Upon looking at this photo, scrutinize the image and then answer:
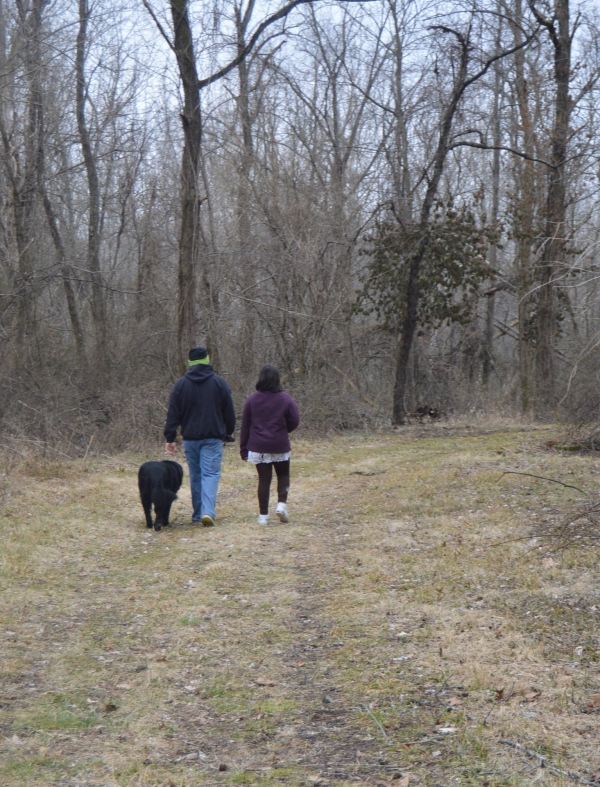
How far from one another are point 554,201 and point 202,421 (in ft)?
43.2

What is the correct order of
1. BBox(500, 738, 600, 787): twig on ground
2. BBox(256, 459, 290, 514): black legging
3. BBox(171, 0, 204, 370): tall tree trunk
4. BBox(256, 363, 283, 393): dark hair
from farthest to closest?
BBox(171, 0, 204, 370): tall tree trunk → BBox(256, 459, 290, 514): black legging → BBox(256, 363, 283, 393): dark hair → BBox(500, 738, 600, 787): twig on ground

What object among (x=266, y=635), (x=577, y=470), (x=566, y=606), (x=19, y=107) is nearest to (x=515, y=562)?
(x=566, y=606)

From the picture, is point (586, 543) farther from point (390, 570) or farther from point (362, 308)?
point (362, 308)

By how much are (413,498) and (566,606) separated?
481 centimetres

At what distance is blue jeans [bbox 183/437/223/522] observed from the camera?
1024 cm

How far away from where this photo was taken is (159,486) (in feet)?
32.6

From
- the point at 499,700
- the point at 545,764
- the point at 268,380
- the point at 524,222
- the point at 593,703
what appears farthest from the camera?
the point at 524,222

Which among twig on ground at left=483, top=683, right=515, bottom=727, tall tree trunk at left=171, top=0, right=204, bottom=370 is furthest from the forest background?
twig on ground at left=483, top=683, right=515, bottom=727

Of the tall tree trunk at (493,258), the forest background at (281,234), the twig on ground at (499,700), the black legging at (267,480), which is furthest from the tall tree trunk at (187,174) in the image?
the twig on ground at (499,700)

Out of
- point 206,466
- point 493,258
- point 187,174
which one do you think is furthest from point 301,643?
point 493,258

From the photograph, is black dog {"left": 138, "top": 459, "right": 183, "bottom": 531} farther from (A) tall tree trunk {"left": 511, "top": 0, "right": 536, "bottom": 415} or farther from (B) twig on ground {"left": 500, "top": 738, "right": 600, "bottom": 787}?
(A) tall tree trunk {"left": 511, "top": 0, "right": 536, "bottom": 415}

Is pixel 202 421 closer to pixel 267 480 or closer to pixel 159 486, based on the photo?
pixel 159 486

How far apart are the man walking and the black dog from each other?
0.76ft

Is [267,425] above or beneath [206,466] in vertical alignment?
above
